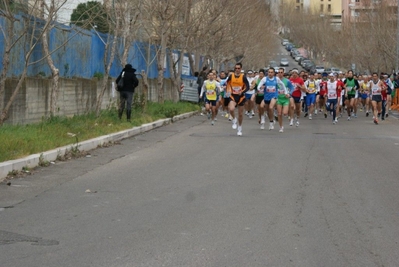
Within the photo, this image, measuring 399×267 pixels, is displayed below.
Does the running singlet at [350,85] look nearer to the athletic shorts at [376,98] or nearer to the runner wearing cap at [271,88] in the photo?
the athletic shorts at [376,98]

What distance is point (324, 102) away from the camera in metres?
33.6

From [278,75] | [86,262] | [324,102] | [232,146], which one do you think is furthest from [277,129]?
[86,262]

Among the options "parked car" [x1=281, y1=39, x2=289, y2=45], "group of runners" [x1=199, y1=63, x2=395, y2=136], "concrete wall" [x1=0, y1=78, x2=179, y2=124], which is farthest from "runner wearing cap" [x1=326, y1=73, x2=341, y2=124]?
"parked car" [x1=281, y1=39, x2=289, y2=45]

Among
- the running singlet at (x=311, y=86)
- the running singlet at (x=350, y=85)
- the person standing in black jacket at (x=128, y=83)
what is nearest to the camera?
the person standing in black jacket at (x=128, y=83)

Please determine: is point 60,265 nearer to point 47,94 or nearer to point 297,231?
point 297,231

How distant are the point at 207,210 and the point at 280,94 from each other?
14.4 metres

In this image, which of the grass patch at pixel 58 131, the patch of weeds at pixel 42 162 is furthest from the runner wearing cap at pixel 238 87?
the patch of weeds at pixel 42 162

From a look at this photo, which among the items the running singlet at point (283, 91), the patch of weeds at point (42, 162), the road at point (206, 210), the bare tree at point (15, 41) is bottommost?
the road at point (206, 210)

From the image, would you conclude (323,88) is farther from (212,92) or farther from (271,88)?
(271,88)

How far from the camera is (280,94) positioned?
23562 mm

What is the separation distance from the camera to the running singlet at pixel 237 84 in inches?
859

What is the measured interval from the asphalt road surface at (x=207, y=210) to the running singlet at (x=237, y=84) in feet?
17.0

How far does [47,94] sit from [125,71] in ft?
8.59

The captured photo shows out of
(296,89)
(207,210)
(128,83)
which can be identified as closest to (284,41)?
(296,89)
